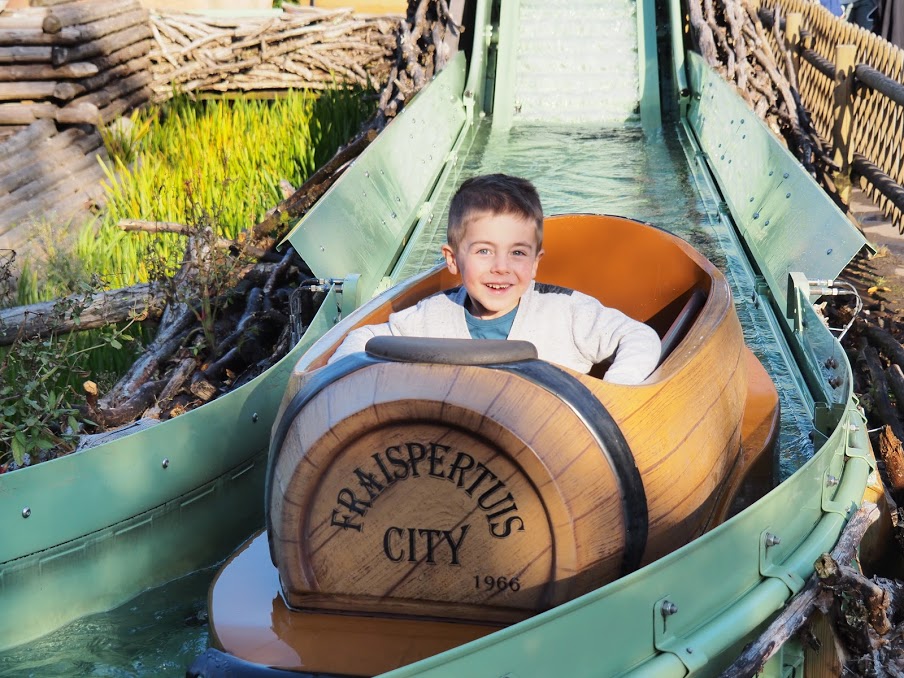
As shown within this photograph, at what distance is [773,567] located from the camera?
215cm

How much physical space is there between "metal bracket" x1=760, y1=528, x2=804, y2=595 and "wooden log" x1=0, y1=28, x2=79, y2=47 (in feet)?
20.2

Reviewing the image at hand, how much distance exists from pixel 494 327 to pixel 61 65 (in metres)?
5.57

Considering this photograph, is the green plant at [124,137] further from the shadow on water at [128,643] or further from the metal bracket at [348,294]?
the shadow on water at [128,643]

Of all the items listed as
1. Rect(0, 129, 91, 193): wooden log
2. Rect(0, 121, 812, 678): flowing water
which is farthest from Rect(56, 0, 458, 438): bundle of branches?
Rect(0, 129, 91, 193): wooden log

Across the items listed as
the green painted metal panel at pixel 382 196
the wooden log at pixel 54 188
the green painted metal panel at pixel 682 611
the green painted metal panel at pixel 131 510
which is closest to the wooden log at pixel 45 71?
the wooden log at pixel 54 188

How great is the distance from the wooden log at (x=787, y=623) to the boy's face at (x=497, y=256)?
2.76 ft

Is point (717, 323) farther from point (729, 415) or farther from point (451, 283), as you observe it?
point (451, 283)

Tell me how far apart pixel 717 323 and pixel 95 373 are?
2.57 m

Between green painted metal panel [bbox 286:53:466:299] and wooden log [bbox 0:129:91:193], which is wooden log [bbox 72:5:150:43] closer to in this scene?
wooden log [bbox 0:129:91:193]

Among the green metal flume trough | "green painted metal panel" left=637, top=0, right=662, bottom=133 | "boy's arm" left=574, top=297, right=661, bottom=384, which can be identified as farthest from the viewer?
"green painted metal panel" left=637, top=0, right=662, bottom=133

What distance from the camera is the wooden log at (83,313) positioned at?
3779 millimetres

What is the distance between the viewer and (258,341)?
4145 millimetres

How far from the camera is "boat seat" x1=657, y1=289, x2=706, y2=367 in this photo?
260 cm

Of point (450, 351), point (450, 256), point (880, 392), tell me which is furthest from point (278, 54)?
point (450, 351)
